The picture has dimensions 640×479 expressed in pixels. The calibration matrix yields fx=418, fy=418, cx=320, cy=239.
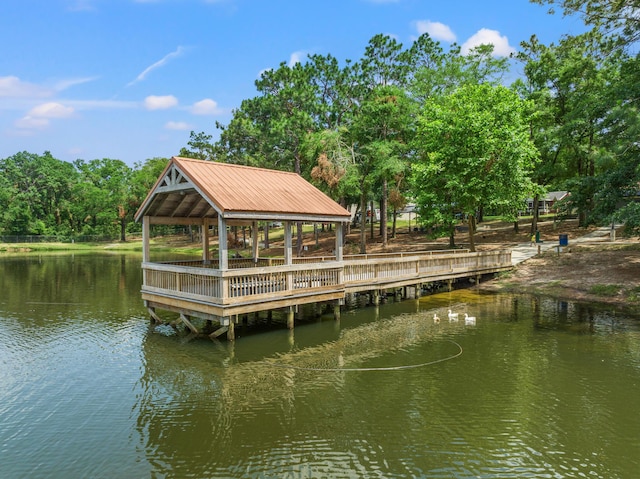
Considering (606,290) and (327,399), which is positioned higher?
(606,290)

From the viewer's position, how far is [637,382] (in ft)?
33.8

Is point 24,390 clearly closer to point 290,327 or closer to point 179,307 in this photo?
point 179,307

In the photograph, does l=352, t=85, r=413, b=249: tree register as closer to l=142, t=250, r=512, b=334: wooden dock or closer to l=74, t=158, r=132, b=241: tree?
l=142, t=250, r=512, b=334: wooden dock

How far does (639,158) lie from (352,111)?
2389 centimetres

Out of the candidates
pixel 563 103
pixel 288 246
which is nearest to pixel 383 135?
pixel 563 103

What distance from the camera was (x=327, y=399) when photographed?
30.8 feet

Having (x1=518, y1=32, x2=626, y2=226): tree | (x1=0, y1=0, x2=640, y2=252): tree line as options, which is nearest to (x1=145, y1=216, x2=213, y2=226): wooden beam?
(x1=0, y1=0, x2=640, y2=252): tree line

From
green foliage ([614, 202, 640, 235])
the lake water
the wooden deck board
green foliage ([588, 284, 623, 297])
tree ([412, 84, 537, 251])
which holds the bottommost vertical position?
the lake water

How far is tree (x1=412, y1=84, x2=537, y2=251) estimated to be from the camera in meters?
25.2

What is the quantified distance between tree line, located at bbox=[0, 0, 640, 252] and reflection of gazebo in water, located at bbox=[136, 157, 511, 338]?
1088 centimetres

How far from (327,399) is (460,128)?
21.4m

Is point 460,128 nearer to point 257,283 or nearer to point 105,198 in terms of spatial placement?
point 257,283

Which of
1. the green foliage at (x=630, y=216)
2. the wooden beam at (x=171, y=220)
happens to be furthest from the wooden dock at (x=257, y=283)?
the green foliage at (x=630, y=216)

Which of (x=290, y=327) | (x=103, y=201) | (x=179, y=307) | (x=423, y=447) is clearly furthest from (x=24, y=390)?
(x=103, y=201)
